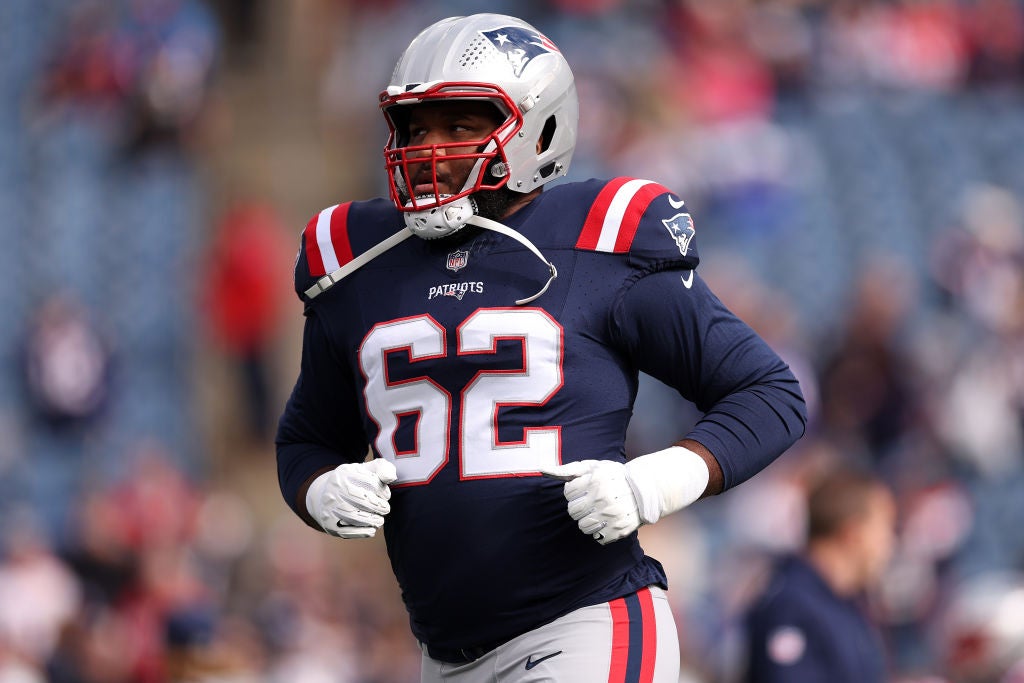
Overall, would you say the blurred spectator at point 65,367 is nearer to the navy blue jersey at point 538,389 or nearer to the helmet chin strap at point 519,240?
the navy blue jersey at point 538,389

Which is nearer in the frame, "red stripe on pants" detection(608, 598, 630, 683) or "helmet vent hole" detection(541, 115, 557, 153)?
"red stripe on pants" detection(608, 598, 630, 683)

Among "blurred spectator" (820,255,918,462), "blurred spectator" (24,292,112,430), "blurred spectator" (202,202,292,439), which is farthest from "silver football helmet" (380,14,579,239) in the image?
"blurred spectator" (202,202,292,439)

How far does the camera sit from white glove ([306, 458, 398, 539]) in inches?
106

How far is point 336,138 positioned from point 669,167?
7.79 feet

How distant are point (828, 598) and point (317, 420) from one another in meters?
1.64

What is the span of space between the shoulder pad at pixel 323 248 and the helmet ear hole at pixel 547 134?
15.0 inches

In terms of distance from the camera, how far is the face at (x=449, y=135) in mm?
2781

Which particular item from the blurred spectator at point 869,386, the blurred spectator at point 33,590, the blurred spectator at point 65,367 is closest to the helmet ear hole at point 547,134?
the blurred spectator at point 33,590

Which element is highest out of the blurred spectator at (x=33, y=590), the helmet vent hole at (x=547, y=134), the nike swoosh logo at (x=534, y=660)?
the helmet vent hole at (x=547, y=134)

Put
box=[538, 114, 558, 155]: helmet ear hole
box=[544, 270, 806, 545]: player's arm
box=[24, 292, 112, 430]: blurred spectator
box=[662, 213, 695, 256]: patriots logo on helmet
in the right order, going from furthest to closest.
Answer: box=[24, 292, 112, 430]: blurred spectator
box=[538, 114, 558, 155]: helmet ear hole
box=[662, 213, 695, 256]: patriots logo on helmet
box=[544, 270, 806, 545]: player's arm

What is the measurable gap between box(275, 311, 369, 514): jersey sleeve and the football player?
12cm

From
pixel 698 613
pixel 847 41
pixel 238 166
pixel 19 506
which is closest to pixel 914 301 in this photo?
pixel 847 41

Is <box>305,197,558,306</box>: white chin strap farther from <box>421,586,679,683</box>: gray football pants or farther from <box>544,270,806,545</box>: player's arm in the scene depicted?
<box>421,586,679,683</box>: gray football pants

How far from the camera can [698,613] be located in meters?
7.05
